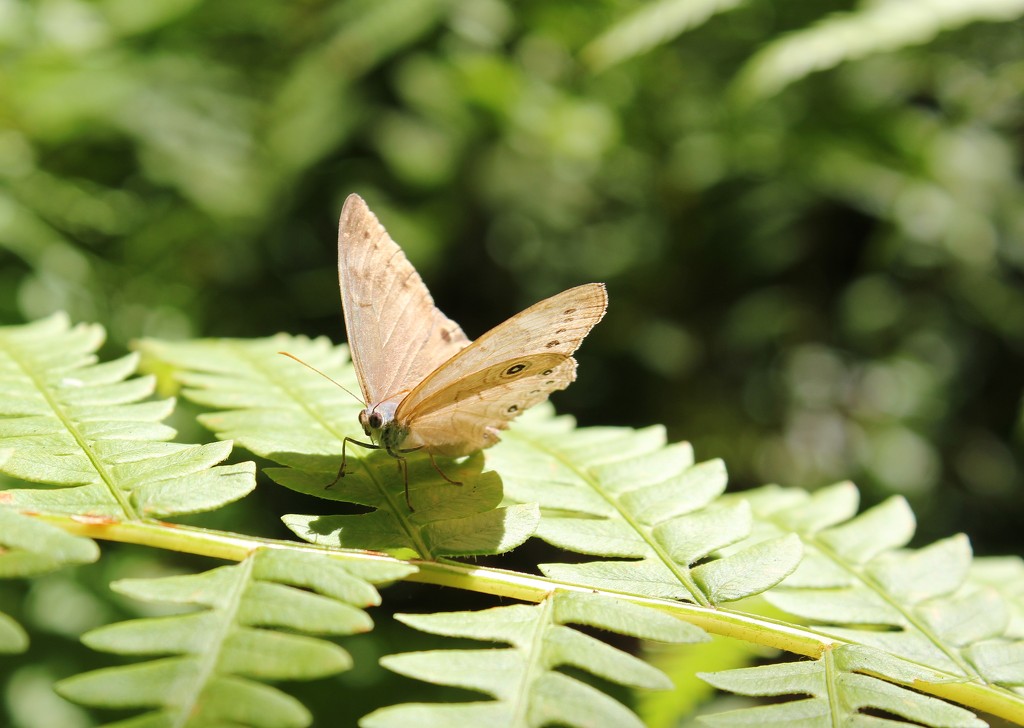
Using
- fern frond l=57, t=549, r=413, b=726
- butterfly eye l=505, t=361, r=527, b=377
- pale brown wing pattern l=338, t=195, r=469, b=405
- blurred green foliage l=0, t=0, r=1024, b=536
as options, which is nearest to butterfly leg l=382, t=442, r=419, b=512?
pale brown wing pattern l=338, t=195, r=469, b=405

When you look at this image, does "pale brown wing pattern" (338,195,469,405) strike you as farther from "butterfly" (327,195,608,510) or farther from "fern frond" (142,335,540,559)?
"fern frond" (142,335,540,559)

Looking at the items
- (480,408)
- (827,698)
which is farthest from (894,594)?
(480,408)

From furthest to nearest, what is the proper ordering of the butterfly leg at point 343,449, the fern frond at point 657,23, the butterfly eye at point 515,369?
1. the fern frond at point 657,23
2. the butterfly eye at point 515,369
3. the butterfly leg at point 343,449

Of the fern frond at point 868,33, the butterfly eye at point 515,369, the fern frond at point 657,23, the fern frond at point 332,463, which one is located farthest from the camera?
the fern frond at point 657,23

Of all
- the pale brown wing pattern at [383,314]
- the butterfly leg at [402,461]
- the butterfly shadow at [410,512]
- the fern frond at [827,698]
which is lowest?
the fern frond at [827,698]

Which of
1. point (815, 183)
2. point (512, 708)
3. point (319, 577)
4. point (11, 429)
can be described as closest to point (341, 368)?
point (11, 429)

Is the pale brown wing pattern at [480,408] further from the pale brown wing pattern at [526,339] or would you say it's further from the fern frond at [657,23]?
the fern frond at [657,23]

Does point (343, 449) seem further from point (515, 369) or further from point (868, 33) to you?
point (868, 33)

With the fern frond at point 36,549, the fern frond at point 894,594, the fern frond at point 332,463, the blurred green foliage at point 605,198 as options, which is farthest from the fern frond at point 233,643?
the blurred green foliage at point 605,198

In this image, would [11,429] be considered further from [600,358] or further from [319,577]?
[600,358]
